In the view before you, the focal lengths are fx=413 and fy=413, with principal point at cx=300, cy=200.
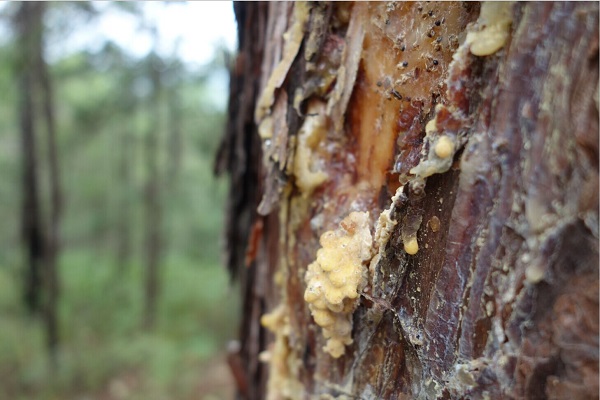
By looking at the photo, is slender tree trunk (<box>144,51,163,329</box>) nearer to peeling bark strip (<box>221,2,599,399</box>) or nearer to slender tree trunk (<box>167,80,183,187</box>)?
slender tree trunk (<box>167,80,183,187</box>)

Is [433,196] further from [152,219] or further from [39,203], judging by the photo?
[152,219]

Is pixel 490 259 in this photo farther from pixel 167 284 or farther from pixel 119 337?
pixel 167 284

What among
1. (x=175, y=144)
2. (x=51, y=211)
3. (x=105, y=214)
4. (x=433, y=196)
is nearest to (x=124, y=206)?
(x=105, y=214)

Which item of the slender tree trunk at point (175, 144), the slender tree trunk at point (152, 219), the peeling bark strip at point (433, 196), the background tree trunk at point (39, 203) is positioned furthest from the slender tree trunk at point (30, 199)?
the peeling bark strip at point (433, 196)

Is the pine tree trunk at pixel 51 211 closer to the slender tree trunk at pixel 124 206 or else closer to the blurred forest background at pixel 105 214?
the blurred forest background at pixel 105 214

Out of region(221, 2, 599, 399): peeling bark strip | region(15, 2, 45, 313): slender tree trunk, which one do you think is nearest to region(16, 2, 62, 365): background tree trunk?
region(15, 2, 45, 313): slender tree trunk
